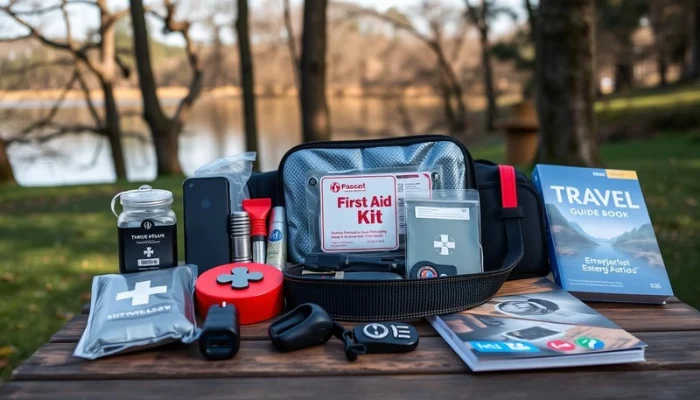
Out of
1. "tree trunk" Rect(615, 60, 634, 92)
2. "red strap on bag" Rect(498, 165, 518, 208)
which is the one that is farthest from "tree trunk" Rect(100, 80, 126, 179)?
"tree trunk" Rect(615, 60, 634, 92)

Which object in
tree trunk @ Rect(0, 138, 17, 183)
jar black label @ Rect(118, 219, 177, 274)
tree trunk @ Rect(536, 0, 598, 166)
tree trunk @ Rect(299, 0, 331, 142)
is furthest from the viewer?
tree trunk @ Rect(0, 138, 17, 183)

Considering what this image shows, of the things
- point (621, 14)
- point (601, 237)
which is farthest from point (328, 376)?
point (621, 14)

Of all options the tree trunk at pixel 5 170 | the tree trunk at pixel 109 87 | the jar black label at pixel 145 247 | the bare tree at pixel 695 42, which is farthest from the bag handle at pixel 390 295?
the bare tree at pixel 695 42

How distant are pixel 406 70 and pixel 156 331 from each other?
87.6 ft

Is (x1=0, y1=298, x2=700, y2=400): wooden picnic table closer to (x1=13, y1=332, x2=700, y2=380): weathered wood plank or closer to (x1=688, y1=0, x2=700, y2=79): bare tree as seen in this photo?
(x1=13, y1=332, x2=700, y2=380): weathered wood plank

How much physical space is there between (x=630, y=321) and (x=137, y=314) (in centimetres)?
125

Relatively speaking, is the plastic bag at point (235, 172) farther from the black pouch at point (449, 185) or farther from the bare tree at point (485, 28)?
the bare tree at point (485, 28)

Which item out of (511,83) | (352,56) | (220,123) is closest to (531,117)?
(220,123)

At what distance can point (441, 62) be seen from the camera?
2253cm

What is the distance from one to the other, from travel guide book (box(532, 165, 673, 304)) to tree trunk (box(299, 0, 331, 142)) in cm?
555

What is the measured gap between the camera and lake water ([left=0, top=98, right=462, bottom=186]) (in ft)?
47.0

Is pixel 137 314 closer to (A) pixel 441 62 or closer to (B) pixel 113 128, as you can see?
(B) pixel 113 128

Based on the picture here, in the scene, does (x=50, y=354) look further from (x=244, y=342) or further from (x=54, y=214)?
(x=54, y=214)

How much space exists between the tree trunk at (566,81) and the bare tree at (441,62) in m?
16.3
